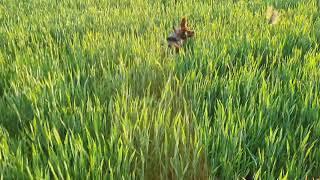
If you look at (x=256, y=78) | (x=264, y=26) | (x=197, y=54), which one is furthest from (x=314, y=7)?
(x=256, y=78)

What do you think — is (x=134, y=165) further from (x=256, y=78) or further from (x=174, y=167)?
(x=256, y=78)

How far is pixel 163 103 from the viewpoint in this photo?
1416mm

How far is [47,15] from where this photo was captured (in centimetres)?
304

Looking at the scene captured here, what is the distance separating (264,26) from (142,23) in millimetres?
825

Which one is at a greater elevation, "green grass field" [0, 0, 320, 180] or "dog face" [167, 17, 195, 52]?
"dog face" [167, 17, 195, 52]

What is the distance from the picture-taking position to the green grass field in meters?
1.04

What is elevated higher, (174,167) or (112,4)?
(112,4)

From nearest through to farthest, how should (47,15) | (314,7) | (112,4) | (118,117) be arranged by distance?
(118,117)
(314,7)
(47,15)
(112,4)

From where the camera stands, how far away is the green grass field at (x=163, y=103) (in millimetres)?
1037

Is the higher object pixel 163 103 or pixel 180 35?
pixel 180 35

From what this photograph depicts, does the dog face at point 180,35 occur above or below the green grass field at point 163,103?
above

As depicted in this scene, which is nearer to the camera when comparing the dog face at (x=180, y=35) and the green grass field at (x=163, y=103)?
the green grass field at (x=163, y=103)

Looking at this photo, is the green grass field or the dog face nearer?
the green grass field

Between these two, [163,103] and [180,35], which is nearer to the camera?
[163,103]
